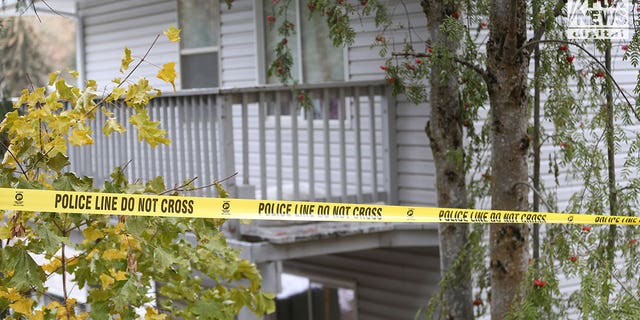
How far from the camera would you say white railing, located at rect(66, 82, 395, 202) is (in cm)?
878

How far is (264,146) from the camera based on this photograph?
893 centimetres

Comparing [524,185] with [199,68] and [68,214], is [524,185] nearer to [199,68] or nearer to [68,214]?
[68,214]

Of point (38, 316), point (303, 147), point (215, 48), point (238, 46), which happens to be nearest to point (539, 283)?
point (38, 316)

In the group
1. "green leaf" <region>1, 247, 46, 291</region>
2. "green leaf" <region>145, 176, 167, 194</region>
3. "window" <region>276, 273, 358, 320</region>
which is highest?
"green leaf" <region>145, 176, 167, 194</region>

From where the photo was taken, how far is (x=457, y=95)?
8188mm

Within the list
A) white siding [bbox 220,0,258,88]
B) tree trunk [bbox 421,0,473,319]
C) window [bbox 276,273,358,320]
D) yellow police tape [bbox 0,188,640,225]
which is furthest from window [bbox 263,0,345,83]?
yellow police tape [bbox 0,188,640,225]

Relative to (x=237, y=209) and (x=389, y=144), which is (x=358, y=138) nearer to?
(x=389, y=144)

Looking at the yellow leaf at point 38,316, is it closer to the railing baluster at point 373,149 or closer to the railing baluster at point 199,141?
the railing baluster at point 199,141

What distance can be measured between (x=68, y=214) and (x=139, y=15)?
31.8 ft

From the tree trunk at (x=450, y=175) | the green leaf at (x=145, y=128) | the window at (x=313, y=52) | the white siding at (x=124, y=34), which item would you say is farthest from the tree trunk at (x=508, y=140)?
the white siding at (x=124, y=34)

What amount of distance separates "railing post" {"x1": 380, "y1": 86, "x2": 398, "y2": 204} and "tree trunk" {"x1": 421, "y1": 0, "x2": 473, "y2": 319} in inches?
51.6

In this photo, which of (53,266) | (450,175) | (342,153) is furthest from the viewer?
(342,153)

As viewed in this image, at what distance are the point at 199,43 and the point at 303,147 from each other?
2.58m

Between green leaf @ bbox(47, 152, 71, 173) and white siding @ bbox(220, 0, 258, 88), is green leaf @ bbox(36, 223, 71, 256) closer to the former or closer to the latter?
green leaf @ bbox(47, 152, 71, 173)
